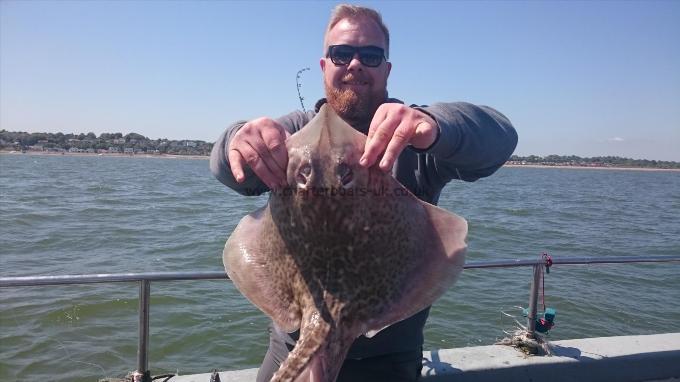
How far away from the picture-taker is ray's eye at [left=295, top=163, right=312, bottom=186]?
6.89ft

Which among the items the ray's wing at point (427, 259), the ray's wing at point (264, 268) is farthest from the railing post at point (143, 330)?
the ray's wing at point (427, 259)

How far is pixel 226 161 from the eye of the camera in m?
2.63

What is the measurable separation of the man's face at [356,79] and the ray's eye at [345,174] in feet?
2.66

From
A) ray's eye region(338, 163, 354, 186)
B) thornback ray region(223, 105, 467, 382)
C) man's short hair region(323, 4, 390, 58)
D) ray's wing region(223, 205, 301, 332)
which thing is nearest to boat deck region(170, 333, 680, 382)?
ray's wing region(223, 205, 301, 332)

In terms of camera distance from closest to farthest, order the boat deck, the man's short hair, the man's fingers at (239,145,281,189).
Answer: the man's fingers at (239,145,281,189), the man's short hair, the boat deck

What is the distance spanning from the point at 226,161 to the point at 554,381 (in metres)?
4.26

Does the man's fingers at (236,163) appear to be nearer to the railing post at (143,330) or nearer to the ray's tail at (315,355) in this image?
the ray's tail at (315,355)

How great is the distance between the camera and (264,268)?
2252mm

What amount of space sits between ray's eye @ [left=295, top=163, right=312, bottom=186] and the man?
13.8 inches

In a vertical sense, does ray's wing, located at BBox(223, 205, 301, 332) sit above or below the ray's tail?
above

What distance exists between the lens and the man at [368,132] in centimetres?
255

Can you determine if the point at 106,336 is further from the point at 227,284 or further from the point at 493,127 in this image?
the point at 493,127

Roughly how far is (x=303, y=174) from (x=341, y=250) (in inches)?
15.8

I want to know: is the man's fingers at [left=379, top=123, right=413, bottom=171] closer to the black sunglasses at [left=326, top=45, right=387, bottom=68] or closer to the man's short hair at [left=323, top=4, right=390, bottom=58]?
the black sunglasses at [left=326, top=45, right=387, bottom=68]
